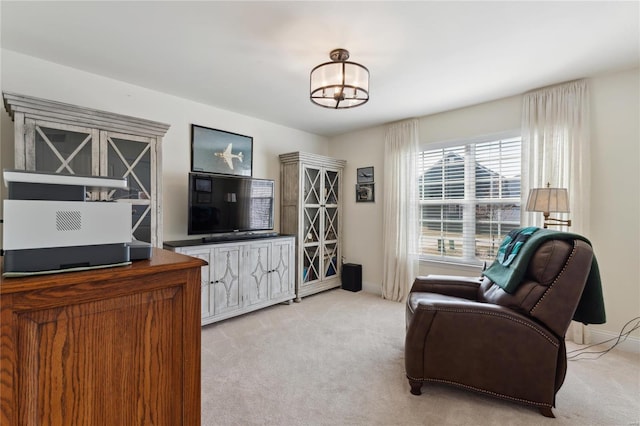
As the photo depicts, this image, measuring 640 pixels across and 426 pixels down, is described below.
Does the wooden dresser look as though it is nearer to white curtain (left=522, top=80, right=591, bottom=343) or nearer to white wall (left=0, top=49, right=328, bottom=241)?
white wall (left=0, top=49, right=328, bottom=241)

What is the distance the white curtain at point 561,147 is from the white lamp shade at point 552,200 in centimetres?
43

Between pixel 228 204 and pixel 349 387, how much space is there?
2.25 m

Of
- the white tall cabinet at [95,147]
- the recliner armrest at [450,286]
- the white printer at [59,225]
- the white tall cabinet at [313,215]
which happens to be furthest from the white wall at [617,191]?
the white tall cabinet at [95,147]

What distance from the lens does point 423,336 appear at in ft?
6.41

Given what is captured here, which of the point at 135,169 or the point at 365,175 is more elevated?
the point at 365,175

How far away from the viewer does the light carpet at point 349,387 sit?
1.76m

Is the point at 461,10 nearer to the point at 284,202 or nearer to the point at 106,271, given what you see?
the point at 106,271

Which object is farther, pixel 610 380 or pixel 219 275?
pixel 219 275

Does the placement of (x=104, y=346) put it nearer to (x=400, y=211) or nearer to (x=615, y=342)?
(x=400, y=211)

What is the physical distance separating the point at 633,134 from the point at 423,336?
8.57ft

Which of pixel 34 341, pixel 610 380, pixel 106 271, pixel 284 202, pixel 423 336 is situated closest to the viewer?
pixel 34 341

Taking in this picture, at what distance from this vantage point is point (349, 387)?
2.04 meters

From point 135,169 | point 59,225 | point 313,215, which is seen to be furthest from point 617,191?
point 135,169

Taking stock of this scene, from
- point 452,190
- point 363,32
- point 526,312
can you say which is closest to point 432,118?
point 452,190
